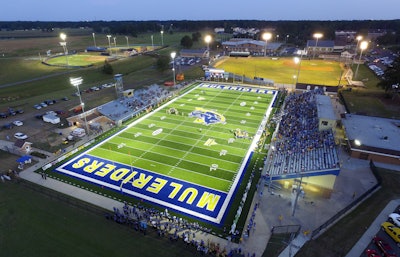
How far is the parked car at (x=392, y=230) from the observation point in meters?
19.8

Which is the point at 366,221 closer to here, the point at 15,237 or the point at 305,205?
the point at 305,205

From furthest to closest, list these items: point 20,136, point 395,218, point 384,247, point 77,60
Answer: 1. point 77,60
2. point 20,136
3. point 395,218
4. point 384,247

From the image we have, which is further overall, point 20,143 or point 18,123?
point 18,123

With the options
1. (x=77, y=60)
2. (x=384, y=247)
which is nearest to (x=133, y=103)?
(x=384, y=247)

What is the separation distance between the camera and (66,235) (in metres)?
22.4

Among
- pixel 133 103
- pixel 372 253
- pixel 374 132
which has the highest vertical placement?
pixel 374 132

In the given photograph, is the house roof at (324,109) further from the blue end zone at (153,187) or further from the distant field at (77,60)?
the distant field at (77,60)

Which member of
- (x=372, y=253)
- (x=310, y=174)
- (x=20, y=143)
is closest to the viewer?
(x=372, y=253)

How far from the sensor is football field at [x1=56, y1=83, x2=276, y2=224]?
27.6 meters

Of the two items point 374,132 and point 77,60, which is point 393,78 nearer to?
point 374,132

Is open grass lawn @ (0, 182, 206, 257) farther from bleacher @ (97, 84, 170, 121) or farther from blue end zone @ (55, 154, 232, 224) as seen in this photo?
bleacher @ (97, 84, 170, 121)

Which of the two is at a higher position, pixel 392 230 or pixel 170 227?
pixel 392 230

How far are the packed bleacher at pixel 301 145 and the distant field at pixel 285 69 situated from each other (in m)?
30.8

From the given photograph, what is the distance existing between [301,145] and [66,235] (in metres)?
28.4
